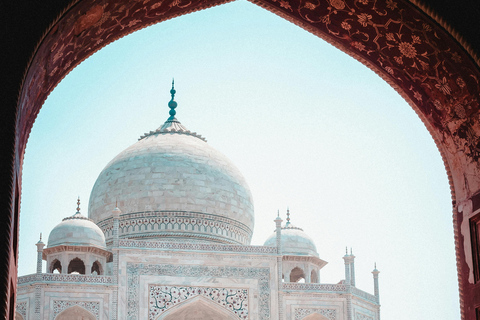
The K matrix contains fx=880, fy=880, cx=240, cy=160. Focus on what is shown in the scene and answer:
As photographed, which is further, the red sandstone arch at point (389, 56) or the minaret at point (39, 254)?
the minaret at point (39, 254)

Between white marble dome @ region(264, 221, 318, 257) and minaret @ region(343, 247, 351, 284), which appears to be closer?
minaret @ region(343, 247, 351, 284)

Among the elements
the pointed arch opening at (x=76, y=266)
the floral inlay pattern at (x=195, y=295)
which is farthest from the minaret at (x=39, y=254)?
the pointed arch opening at (x=76, y=266)

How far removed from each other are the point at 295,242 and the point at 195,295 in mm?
3907

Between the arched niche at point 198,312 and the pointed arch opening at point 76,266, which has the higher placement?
the pointed arch opening at point 76,266

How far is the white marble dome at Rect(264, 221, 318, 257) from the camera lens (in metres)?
21.0

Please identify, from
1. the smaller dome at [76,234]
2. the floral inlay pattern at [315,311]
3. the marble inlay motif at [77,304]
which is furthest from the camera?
the smaller dome at [76,234]

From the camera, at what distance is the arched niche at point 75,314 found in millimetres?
17500

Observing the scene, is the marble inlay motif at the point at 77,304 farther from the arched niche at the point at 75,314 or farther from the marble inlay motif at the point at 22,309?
the marble inlay motif at the point at 22,309

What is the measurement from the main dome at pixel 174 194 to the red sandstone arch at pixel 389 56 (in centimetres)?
1517

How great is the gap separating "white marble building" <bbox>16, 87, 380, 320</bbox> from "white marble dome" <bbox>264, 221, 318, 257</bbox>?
0.08 ft

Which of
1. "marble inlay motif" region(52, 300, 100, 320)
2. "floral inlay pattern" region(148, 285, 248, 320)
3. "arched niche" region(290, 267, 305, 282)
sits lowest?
"marble inlay motif" region(52, 300, 100, 320)

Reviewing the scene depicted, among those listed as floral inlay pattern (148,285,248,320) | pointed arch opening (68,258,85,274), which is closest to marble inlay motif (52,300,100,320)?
floral inlay pattern (148,285,248,320)

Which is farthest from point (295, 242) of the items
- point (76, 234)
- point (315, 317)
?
point (76, 234)

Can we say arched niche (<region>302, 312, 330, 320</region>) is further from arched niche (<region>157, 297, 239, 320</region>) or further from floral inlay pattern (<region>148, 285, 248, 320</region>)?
arched niche (<region>157, 297, 239, 320</region>)
